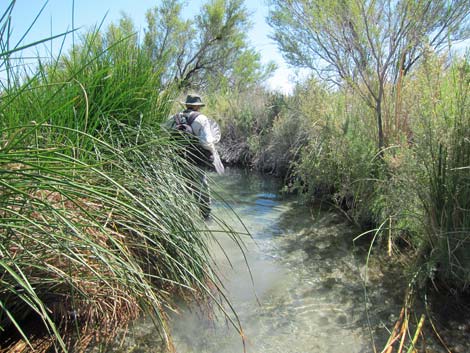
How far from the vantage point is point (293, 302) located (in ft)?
10.7

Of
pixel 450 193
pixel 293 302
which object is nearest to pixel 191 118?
pixel 293 302

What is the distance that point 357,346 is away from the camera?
2.64 m

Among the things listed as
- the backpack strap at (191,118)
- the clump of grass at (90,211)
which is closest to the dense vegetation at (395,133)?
the clump of grass at (90,211)

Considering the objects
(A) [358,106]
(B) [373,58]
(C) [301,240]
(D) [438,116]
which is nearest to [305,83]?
(A) [358,106]

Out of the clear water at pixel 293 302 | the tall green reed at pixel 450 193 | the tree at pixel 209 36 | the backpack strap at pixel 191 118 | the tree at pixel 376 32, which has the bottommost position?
the clear water at pixel 293 302

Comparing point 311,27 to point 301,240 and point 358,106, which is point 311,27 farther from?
Answer: point 301,240

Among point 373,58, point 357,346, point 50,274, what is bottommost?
point 357,346

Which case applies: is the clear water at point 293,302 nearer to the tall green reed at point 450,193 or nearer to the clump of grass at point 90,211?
Result: the clump of grass at point 90,211

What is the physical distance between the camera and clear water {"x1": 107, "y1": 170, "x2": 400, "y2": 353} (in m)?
2.65

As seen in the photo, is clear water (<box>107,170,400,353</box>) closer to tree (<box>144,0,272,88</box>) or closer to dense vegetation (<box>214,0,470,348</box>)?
dense vegetation (<box>214,0,470,348</box>)

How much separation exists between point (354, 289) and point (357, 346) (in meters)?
0.85

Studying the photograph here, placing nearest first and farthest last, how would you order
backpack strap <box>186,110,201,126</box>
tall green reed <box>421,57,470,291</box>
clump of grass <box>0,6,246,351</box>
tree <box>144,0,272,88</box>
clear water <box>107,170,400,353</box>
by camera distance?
clump of grass <box>0,6,246,351</box> → clear water <box>107,170,400,353</box> → tall green reed <box>421,57,470,291</box> → backpack strap <box>186,110,201,126</box> → tree <box>144,0,272,88</box>

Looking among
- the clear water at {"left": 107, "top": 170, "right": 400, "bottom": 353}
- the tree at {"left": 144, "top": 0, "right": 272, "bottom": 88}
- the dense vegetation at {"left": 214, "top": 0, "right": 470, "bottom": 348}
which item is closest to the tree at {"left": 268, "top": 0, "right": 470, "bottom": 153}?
the dense vegetation at {"left": 214, "top": 0, "right": 470, "bottom": 348}

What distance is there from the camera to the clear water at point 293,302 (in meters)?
2.65
